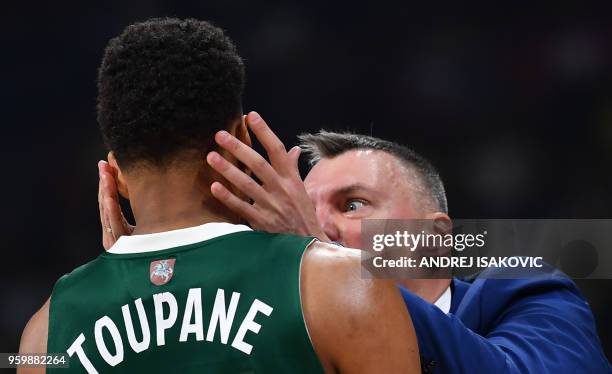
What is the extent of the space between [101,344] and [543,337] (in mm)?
1357

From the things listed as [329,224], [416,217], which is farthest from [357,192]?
[416,217]

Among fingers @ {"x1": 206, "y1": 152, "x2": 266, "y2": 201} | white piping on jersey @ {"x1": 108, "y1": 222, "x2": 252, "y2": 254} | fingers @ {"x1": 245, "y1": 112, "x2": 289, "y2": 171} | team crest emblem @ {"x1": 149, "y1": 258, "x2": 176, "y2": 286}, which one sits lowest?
team crest emblem @ {"x1": 149, "y1": 258, "x2": 176, "y2": 286}

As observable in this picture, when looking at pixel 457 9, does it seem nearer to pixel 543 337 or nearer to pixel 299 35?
pixel 299 35

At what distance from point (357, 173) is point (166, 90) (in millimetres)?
1473

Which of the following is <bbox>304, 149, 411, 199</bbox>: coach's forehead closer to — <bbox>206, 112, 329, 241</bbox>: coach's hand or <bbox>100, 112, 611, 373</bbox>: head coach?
<bbox>100, 112, 611, 373</bbox>: head coach

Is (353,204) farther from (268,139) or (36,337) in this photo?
(36,337)

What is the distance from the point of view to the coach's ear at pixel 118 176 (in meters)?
1.80

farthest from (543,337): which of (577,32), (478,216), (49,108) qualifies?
(49,108)

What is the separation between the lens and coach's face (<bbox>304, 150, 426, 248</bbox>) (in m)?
2.92

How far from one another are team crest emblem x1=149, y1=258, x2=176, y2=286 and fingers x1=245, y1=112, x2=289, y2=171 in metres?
0.32

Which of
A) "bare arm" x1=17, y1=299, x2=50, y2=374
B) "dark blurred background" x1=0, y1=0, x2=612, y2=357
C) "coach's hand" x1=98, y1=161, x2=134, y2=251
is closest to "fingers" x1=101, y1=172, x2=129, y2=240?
"coach's hand" x1=98, y1=161, x2=134, y2=251

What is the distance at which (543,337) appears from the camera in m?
2.44

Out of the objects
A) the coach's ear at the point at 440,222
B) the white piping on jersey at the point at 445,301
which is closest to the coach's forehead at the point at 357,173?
the coach's ear at the point at 440,222

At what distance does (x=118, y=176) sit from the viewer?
1857mm
